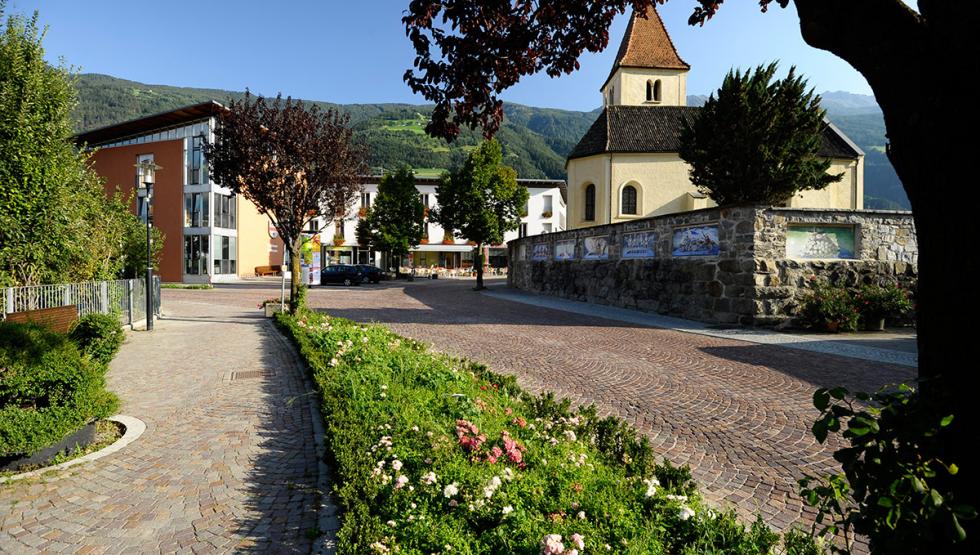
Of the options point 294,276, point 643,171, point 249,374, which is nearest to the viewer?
point 249,374

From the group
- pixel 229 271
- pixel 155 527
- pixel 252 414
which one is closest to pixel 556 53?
pixel 155 527

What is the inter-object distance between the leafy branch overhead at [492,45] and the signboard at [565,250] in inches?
703

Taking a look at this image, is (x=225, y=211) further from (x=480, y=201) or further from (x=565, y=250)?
(x=565, y=250)

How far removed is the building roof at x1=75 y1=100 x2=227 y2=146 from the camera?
34031 millimetres

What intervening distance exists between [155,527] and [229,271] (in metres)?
40.5

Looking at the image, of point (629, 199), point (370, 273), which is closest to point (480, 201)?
point (629, 199)

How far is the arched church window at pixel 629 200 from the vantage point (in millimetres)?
32425

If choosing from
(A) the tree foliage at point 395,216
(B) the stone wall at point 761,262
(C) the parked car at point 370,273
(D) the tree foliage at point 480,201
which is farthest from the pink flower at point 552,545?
(A) the tree foliage at point 395,216

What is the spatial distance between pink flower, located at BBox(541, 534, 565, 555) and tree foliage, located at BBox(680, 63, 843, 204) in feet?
63.9

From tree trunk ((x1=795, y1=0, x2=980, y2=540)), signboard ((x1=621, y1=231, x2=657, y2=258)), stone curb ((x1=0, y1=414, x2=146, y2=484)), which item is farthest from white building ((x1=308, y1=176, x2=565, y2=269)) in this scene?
tree trunk ((x1=795, y1=0, x2=980, y2=540))

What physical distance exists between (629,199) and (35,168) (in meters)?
29.9

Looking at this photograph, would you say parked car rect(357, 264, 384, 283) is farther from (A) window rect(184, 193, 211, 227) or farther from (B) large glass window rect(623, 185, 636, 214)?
(B) large glass window rect(623, 185, 636, 214)

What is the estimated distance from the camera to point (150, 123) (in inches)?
1420

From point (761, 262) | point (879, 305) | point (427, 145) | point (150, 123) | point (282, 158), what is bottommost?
point (879, 305)
